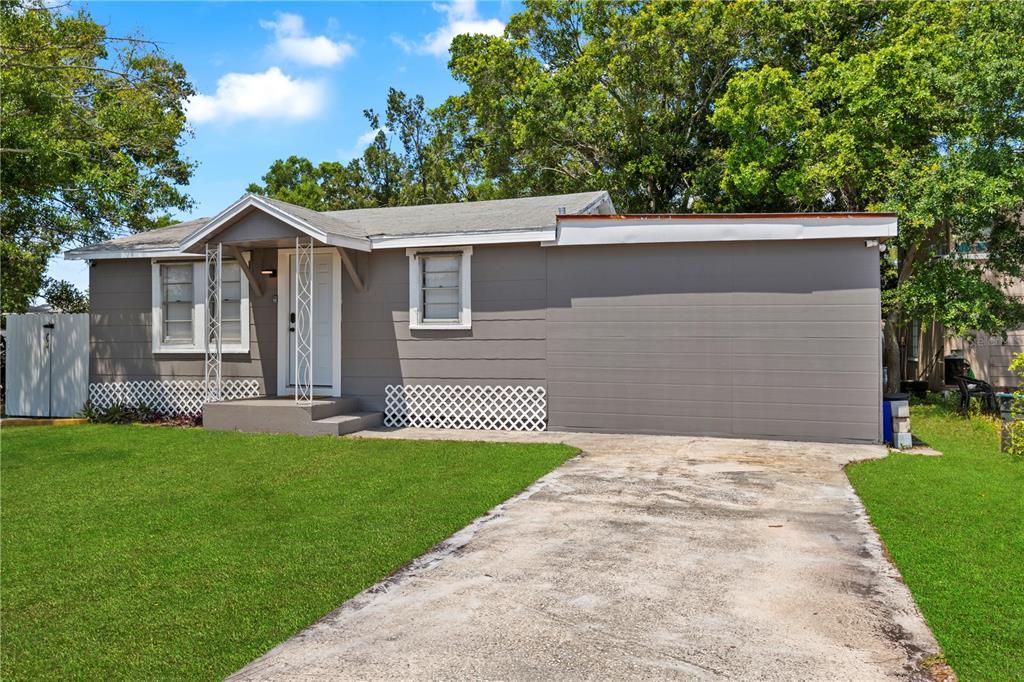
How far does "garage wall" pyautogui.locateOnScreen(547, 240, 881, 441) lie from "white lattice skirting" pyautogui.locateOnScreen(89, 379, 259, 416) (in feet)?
16.4

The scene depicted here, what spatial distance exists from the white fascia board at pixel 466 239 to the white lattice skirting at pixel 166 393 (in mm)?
3183

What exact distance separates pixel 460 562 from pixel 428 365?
581 centimetres

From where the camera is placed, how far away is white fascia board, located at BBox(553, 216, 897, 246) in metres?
7.78

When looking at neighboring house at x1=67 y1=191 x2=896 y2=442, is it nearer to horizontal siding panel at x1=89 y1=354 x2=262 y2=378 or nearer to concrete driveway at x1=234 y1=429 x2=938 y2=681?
horizontal siding panel at x1=89 y1=354 x2=262 y2=378

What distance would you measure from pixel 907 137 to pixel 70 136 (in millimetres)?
16523

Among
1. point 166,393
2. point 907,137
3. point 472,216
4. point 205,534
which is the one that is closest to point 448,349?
point 472,216

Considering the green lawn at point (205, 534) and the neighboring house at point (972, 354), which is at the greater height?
the neighboring house at point (972, 354)

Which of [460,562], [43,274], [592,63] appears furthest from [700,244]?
[43,274]

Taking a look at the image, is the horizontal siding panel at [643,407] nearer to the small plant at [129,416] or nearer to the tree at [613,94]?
the small plant at [129,416]

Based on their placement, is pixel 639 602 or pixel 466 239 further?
pixel 466 239

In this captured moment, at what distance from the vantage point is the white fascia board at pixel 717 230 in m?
7.78

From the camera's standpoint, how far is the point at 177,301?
35.1 ft

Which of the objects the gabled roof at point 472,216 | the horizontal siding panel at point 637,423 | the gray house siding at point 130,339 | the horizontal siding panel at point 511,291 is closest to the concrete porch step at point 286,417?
the gray house siding at point 130,339

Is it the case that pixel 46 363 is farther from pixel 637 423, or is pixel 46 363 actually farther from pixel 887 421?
pixel 887 421
